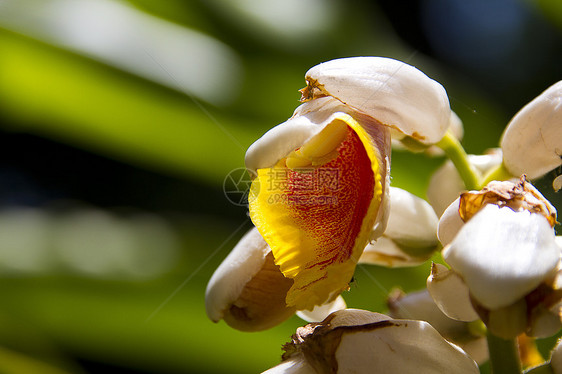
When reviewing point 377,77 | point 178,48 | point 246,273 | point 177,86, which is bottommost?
point 246,273

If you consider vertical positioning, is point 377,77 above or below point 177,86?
below

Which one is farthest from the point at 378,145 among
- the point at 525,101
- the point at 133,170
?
the point at 133,170

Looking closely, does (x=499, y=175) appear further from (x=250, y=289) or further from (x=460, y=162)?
(x=250, y=289)

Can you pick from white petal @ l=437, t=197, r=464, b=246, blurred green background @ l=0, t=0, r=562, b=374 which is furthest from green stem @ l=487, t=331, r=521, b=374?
blurred green background @ l=0, t=0, r=562, b=374

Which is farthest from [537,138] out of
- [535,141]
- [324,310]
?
[324,310]

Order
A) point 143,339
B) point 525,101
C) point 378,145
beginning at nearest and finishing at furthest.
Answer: point 378,145 < point 143,339 < point 525,101

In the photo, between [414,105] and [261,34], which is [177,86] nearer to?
[261,34]
